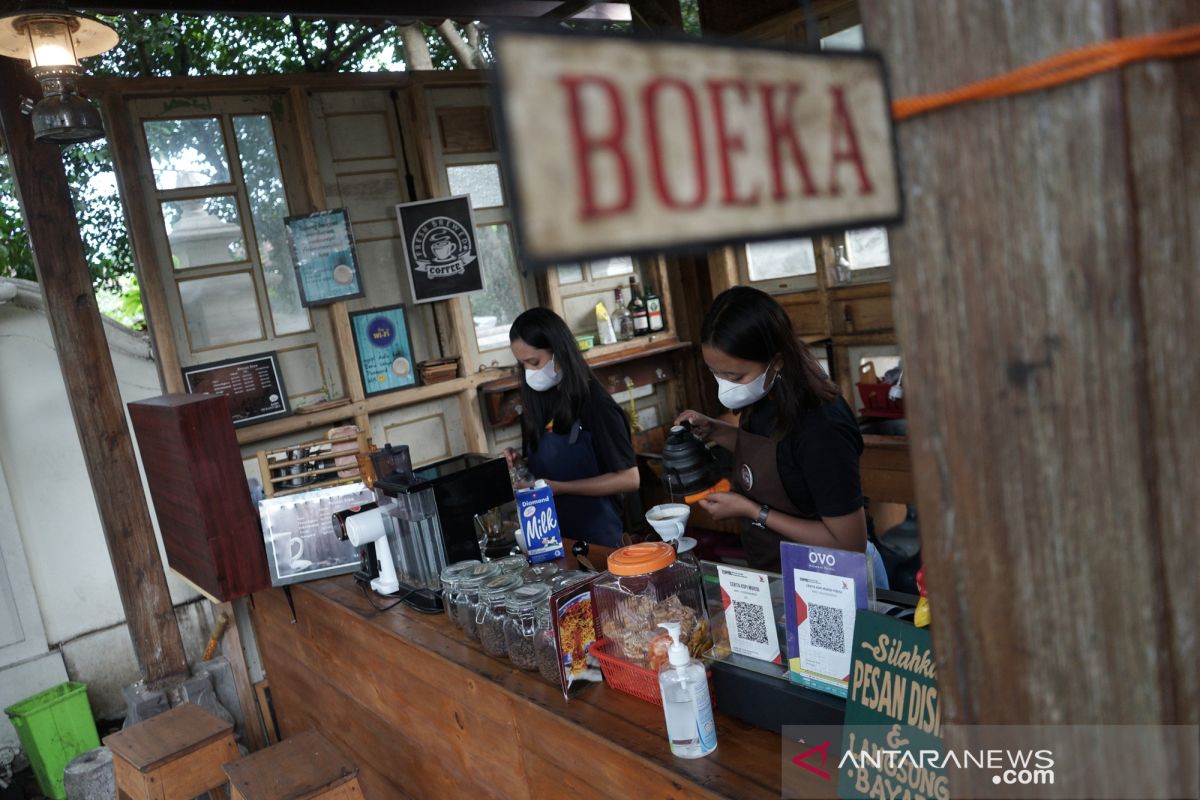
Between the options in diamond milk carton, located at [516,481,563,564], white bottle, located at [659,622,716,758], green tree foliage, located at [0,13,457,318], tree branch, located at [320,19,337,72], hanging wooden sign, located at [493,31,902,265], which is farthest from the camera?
green tree foliage, located at [0,13,457,318]

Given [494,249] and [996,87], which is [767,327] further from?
[494,249]

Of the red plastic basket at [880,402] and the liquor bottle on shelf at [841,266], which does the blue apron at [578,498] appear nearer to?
the red plastic basket at [880,402]

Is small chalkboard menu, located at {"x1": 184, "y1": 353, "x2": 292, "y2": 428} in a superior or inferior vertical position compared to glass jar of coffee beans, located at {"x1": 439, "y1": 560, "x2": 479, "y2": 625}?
superior

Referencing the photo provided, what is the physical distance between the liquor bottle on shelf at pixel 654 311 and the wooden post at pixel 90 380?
3.35 m

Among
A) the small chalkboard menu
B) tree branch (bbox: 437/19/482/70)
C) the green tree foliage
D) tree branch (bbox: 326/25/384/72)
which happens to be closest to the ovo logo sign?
the small chalkboard menu

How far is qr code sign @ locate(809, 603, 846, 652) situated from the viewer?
1.42 meters

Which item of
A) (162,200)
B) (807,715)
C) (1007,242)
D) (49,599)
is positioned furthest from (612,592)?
(49,599)

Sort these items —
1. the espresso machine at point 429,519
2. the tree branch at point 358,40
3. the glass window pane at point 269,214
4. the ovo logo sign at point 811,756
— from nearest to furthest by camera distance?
the ovo logo sign at point 811,756 < the espresso machine at point 429,519 < the glass window pane at point 269,214 < the tree branch at point 358,40

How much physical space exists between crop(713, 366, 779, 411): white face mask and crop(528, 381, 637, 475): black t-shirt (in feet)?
2.71

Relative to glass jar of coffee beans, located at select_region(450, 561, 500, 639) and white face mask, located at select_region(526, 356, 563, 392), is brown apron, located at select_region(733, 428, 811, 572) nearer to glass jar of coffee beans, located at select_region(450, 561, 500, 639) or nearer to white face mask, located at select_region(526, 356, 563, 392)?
glass jar of coffee beans, located at select_region(450, 561, 500, 639)

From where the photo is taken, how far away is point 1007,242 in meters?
0.62

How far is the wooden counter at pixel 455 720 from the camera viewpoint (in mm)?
1567

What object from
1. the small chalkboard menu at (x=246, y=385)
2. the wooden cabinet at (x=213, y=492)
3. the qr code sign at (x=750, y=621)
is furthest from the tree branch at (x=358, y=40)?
the qr code sign at (x=750, y=621)

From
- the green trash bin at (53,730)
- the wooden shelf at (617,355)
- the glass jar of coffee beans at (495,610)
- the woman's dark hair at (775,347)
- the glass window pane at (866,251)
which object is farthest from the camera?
the wooden shelf at (617,355)
